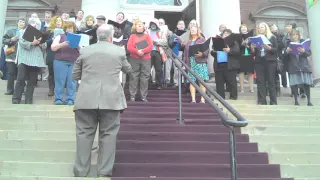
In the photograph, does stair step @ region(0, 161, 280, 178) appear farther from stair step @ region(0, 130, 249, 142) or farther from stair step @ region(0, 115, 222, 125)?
stair step @ region(0, 115, 222, 125)

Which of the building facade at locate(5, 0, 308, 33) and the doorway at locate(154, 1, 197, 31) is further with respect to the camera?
the building facade at locate(5, 0, 308, 33)

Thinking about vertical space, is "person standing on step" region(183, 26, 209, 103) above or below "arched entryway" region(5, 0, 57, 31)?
below

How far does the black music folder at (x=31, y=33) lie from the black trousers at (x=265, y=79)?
15.0ft

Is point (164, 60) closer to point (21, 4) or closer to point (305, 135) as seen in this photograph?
point (305, 135)

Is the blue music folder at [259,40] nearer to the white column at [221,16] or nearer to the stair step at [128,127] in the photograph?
the stair step at [128,127]

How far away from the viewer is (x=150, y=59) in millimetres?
8391

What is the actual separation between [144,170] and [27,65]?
13.2 feet

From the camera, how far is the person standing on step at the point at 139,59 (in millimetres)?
8000

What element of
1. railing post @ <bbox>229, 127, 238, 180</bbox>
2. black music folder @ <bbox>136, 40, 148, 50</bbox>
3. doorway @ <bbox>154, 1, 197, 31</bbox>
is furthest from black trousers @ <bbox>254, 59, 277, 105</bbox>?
doorway @ <bbox>154, 1, 197, 31</bbox>

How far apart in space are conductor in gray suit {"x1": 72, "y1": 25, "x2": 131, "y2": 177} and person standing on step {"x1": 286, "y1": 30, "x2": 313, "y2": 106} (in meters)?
5.01

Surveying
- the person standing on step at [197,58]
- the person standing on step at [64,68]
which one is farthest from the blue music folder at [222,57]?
the person standing on step at [64,68]

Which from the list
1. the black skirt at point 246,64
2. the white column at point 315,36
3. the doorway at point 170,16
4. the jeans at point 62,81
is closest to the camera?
the jeans at point 62,81

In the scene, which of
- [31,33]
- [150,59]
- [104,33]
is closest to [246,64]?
[150,59]

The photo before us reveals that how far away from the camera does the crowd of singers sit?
25.3 feet
